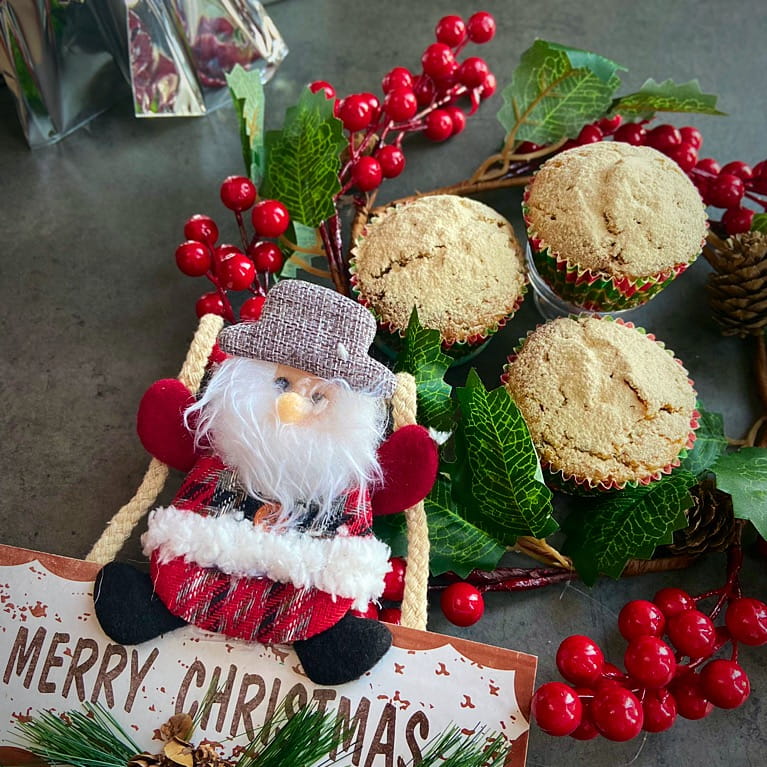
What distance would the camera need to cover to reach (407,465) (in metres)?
0.87

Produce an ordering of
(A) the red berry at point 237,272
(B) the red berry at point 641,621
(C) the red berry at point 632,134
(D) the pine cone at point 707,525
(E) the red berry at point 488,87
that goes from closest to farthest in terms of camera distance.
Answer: (B) the red berry at point 641,621 < (D) the pine cone at point 707,525 < (A) the red berry at point 237,272 < (C) the red berry at point 632,134 < (E) the red berry at point 488,87

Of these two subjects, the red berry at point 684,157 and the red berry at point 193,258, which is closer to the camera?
the red berry at point 193,258

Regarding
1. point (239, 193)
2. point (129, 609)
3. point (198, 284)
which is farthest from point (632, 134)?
point (129, 609)

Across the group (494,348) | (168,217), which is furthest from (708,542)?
(168,217)

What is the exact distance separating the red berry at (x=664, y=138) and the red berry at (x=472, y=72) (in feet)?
1.11

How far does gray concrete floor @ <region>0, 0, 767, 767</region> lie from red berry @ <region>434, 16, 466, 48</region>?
16 cm

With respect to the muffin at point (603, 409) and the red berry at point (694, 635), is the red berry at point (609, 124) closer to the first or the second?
the muffin at point (603, 409)

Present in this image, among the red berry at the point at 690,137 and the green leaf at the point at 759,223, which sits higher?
the red berry at the point at 690,137

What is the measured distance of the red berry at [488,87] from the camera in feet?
4.97

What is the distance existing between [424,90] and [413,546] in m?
0.94

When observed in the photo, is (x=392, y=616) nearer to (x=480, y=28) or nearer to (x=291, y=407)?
(x=291, y=407)

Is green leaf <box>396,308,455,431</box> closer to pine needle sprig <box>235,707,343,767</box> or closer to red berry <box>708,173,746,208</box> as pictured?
pine needle sprig <box>235,707,343,767</box>

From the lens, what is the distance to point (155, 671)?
2.66ft

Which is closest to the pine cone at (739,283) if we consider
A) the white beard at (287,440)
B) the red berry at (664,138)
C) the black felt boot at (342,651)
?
the red berry at (664,138)
